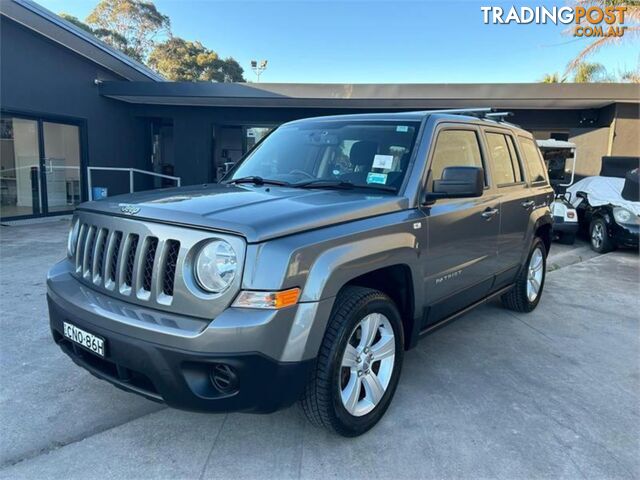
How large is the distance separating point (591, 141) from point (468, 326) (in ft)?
37.6

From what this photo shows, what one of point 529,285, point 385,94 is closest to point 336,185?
point 529,285

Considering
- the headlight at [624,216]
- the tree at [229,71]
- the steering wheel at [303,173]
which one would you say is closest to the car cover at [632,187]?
the headlight at [624,216]

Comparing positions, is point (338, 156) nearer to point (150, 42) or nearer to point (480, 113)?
point (480, 113)

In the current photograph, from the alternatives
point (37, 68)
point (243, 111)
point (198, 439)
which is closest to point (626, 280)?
point (198, 439)

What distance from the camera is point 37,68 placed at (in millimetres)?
10852

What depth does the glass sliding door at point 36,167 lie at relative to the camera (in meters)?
10.6

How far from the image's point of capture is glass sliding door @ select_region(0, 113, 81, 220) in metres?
10.6

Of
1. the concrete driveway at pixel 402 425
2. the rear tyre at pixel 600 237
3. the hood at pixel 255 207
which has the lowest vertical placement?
the concrete driveway at pixel 402 425

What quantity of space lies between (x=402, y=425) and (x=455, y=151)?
2.03 metres

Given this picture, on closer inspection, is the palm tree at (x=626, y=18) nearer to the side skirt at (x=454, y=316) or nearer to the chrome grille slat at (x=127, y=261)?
the side skirt at (x=454, y=316)

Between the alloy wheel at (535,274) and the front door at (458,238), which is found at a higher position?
the front door at (458,238)

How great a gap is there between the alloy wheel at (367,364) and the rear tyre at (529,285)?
8.48 feet

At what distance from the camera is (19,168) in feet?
36.1

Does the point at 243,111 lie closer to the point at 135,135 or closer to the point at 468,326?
the point at 135,135
